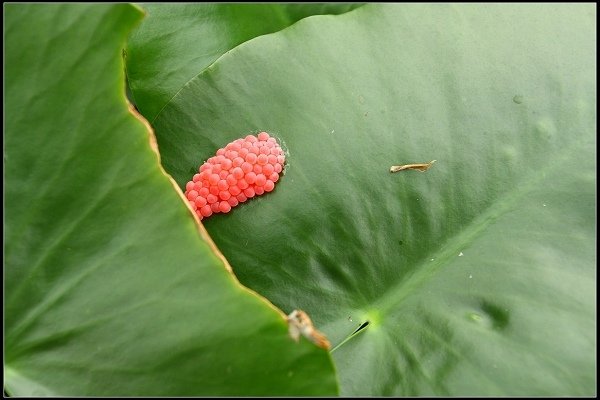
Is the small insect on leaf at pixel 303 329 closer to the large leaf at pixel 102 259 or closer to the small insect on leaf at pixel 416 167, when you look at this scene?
the large leaf at pixel 102 259

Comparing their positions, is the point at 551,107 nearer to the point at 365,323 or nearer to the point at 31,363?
the point at 365,323

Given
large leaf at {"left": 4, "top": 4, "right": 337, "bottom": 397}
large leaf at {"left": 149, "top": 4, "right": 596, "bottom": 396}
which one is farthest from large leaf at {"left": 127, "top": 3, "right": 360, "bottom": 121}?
large leaf at {"left": 4, "top": 4, "right": 337, "bottom": 397}

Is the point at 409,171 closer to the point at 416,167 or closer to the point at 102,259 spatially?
the point at 416,167

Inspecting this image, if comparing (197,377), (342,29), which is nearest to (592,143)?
(342,29)

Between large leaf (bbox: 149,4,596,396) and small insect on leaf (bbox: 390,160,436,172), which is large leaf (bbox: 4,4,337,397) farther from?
small insect on leaf (bbox: 390,160,436,172)

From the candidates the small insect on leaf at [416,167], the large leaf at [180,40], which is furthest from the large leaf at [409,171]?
Answer: the large leaf at [180,40]

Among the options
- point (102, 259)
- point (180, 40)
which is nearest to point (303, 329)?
point (102, 259)

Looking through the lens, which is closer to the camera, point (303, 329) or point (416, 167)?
point (303, 329)
